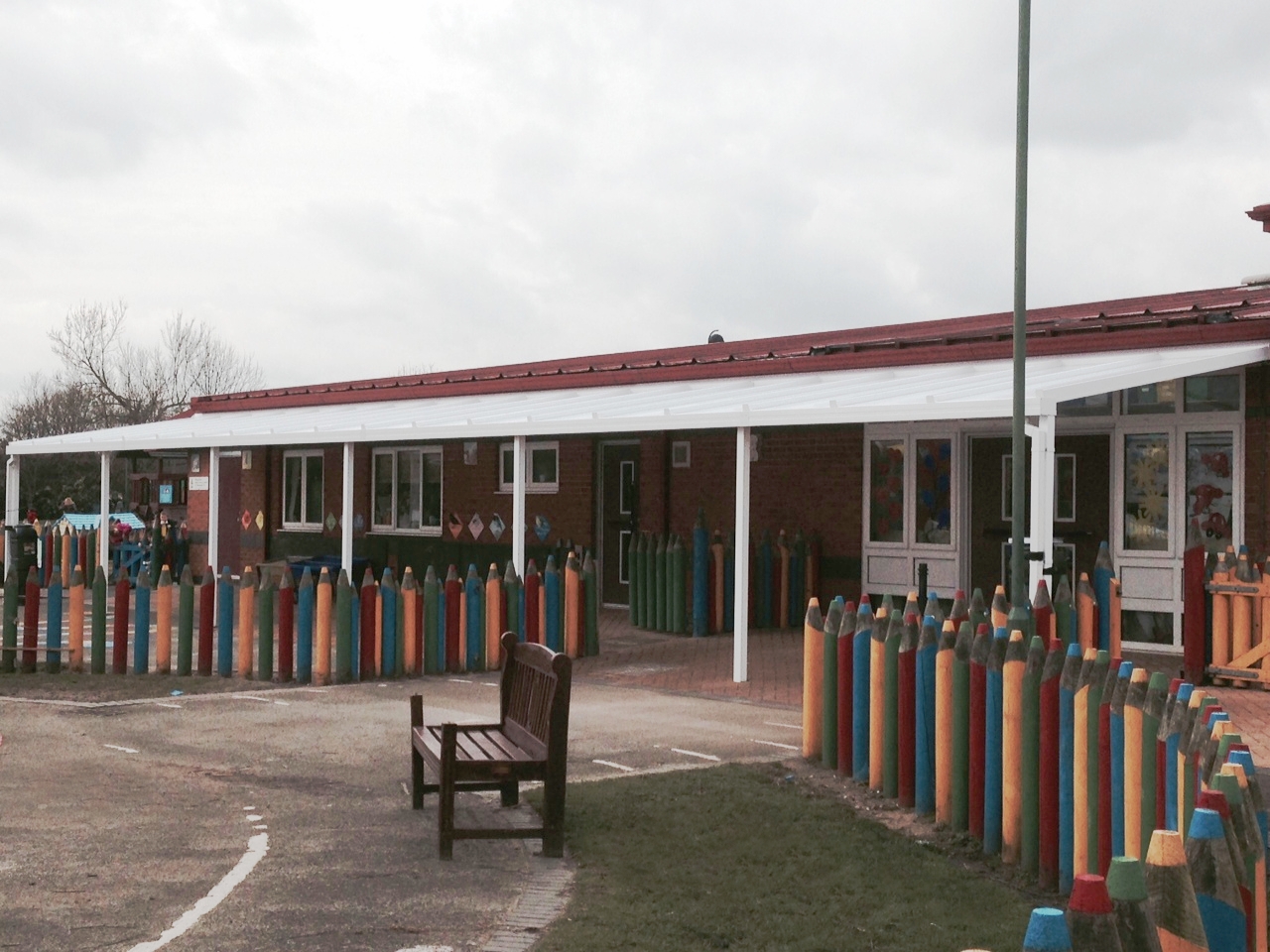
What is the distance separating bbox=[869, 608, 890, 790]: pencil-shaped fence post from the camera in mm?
7426

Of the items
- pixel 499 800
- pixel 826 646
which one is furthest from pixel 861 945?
pixel 826 646

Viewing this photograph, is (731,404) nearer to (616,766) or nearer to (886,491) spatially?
(886,491)

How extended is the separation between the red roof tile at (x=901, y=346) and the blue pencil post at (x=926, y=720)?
6.41m

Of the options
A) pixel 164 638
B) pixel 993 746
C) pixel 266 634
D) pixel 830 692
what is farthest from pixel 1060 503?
pixel 164 638

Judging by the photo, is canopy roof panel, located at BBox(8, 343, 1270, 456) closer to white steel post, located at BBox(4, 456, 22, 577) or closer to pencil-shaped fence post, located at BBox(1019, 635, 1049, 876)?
white steel post, located at BBox(4, 456, 22, 577)

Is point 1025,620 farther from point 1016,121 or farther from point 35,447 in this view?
point 35,447

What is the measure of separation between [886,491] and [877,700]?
27.6 ft

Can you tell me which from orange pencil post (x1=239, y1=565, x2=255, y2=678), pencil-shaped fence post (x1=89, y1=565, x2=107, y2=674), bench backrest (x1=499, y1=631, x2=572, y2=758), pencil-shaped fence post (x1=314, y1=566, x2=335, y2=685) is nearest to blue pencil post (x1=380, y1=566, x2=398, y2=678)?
pencil-shaped fence post (x1=314, y1=566, x2=335, y2=685)

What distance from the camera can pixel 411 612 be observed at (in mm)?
12023

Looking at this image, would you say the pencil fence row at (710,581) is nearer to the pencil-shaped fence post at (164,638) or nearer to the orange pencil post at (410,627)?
the orange pencil post at (410,627)

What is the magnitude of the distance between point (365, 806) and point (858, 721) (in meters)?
2.63

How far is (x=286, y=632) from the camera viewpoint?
11.6 m

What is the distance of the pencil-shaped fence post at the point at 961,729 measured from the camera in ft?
21.9

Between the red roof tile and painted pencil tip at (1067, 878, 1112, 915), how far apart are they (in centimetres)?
1038
